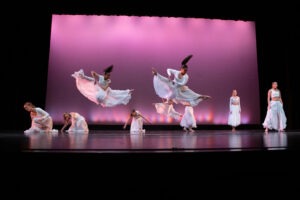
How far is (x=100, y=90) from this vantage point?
6.62m

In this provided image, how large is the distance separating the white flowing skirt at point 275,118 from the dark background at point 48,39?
6.68ft

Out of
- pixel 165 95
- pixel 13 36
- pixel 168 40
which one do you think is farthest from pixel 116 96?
pixel 13 36

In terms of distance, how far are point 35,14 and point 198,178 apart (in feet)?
27.0

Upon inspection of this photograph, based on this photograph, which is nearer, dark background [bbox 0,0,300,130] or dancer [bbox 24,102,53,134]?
dancer [bbox 24,102,53,134]

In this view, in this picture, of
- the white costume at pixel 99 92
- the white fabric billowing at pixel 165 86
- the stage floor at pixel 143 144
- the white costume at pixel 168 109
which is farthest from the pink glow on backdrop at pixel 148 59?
the stage floor at pixel 143 144

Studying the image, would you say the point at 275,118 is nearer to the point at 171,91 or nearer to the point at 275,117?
the point at 275,117

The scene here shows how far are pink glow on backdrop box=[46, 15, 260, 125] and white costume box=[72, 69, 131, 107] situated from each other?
2122mm

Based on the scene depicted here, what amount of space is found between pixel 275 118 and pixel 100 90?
4897 mm

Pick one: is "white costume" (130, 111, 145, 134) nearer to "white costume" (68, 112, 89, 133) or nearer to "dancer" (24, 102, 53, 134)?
"white costume" (68, 112, 89, 133)

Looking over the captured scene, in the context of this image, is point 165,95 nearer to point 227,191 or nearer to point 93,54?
point 93,54

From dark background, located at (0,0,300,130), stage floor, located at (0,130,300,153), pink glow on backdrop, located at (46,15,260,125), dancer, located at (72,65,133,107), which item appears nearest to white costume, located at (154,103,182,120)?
dancer, located at (72,65,133,107)

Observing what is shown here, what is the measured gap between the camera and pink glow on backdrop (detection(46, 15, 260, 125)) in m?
9.05

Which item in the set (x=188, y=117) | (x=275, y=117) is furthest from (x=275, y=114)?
(x=188, y=117)

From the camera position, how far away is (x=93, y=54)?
920cm
